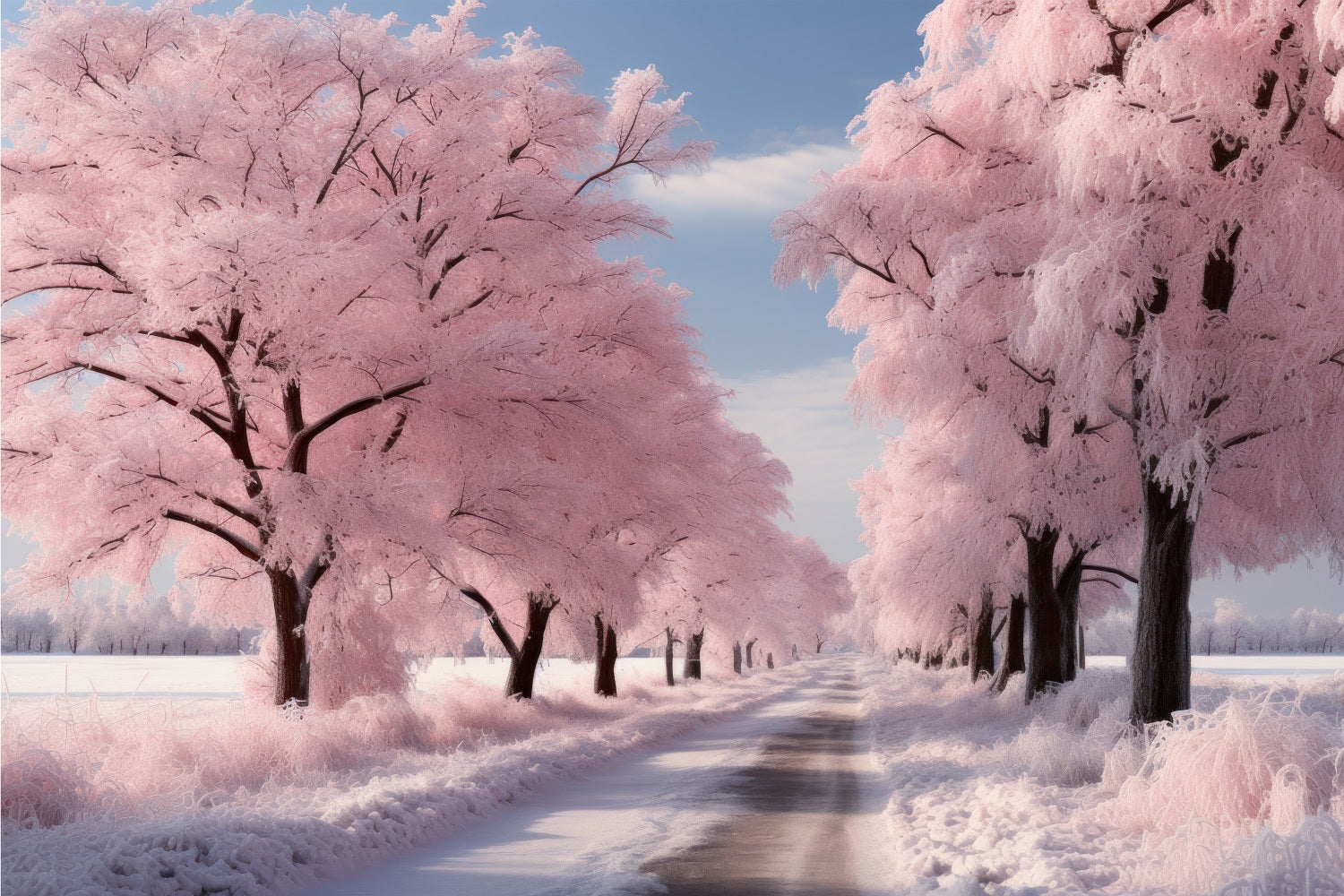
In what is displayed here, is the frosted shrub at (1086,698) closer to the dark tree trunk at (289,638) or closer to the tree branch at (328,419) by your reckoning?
the tree branch at (328,419)

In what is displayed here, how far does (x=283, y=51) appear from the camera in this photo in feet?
44.3

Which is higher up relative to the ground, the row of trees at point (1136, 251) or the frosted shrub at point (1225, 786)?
the row of trees at point (1136, 251)

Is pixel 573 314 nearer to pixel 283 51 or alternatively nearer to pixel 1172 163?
pixel 283 51

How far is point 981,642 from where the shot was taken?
1202 inches

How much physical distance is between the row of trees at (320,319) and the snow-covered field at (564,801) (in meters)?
2.49

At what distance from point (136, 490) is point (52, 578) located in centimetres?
196

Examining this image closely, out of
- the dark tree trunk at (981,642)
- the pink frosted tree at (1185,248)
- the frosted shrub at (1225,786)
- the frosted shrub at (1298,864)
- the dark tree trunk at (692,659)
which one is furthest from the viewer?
the dark tree trunk at (692,659)

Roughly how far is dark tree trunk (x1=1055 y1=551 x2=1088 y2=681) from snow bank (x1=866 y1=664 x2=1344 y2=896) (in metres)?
7.60

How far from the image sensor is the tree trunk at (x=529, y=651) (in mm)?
19797

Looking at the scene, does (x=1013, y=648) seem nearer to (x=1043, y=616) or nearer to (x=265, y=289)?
(x=1043, y=616)

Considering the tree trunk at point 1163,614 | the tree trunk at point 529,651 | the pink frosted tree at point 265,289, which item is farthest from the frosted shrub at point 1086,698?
the tree trunk at point 529,651

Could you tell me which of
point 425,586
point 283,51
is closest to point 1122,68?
point 283,51

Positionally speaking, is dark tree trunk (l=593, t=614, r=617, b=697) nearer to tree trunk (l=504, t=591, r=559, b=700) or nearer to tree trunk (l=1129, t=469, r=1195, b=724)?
tree trunk (l=504, t=591, r=559, b=700)

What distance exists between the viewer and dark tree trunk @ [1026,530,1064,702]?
18.4 metres
